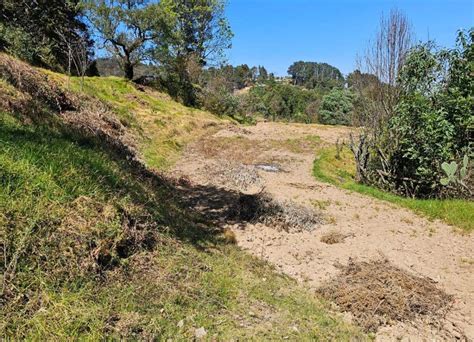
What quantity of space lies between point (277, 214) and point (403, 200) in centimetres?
363

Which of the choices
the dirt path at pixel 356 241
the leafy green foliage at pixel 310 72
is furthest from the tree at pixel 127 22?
the leafy green foliage at pixel 310 72

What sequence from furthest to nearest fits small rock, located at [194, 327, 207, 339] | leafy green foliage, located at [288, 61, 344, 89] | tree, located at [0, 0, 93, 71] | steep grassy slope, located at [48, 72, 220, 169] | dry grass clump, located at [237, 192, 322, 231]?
1. leafy green foliage, located at [288, 61, 344, 89]
2. tree, located at [0, 0, 93, 71]
3. steep grassy slope, located at [48, 72, 220, 169]
4. dry grass clump, located at [237, 192, 322, 231]
5. small rock, located at [194, 327, 207, 339]

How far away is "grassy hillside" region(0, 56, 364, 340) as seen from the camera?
2.48m

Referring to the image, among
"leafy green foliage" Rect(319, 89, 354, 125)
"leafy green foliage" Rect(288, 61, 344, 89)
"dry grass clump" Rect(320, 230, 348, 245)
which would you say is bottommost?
"dry grass clump" Rect(320, 230, 348, 245)

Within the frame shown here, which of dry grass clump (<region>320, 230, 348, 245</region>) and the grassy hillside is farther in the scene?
dry grass clump (<region>320, 230, 348, 245</region>)

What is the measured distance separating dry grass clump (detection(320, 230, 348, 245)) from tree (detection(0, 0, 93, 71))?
1660 centimetres

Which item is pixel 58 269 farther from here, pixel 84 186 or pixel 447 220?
pixel 447 220

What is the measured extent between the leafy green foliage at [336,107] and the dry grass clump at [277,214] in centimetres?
4011

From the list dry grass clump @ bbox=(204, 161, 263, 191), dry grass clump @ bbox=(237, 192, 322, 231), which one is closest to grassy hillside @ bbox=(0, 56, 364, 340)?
dry grass clump @ bbox=(237, 192, 322, 231)

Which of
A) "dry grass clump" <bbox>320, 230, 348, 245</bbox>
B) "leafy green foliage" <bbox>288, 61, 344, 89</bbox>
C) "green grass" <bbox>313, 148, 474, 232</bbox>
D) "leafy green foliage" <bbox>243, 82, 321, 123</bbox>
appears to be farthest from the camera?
"leafy green foliage" <bbox>288, 61, 344, 89</bbox>

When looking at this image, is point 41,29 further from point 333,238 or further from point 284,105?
point 284,105

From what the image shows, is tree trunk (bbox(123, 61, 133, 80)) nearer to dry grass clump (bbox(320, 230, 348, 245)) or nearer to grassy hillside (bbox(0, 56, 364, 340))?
grassy hillside (bbox(0, 56, 364, 340))

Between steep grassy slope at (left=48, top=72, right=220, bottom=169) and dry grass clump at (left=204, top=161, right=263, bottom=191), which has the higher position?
steep grassy slope at (left=48, top=72, right=220, bottom=169)

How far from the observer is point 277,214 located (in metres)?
6.48
